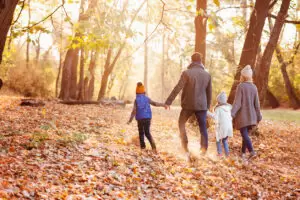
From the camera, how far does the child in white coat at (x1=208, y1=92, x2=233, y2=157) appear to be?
9.86 m

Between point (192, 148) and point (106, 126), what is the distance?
13.7 ft

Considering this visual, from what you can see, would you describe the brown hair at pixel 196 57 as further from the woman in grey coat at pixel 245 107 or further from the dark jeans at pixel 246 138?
the dark jeans at pixel 246 138

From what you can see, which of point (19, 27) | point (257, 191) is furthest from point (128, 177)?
point (19, 27)

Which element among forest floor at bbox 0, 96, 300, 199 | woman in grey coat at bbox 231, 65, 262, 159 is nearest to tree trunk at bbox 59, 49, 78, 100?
forest floor at bbox 0, 96, 300, 199

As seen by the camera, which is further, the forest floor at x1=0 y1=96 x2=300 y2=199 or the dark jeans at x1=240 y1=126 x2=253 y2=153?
the dark jeans at x1=240 y1=126 x2=253 y2=153

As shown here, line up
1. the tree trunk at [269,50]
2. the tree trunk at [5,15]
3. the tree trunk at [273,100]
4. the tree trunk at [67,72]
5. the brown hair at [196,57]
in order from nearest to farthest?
the tree trunk at [5,15], the brown hair at [196,57], the tree trunk at [269,50], the tree trunk at [67,72], the tree trunk at [273,100]

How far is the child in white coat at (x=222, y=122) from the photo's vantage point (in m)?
9.86

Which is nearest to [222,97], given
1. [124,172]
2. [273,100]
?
[124,172]

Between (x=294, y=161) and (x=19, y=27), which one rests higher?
(x=19, y=27)

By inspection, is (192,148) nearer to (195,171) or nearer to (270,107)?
(195,171)

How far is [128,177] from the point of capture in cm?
709

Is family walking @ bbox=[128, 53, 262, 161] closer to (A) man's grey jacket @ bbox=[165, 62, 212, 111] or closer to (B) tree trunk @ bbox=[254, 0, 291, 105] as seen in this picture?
(A) man's grey jacket @ bbox=[165, 62, 212, 111]

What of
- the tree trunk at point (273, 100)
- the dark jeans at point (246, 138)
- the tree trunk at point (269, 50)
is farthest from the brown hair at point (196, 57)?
the tree trunk at point (273, 100)

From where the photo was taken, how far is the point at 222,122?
32.6ft
